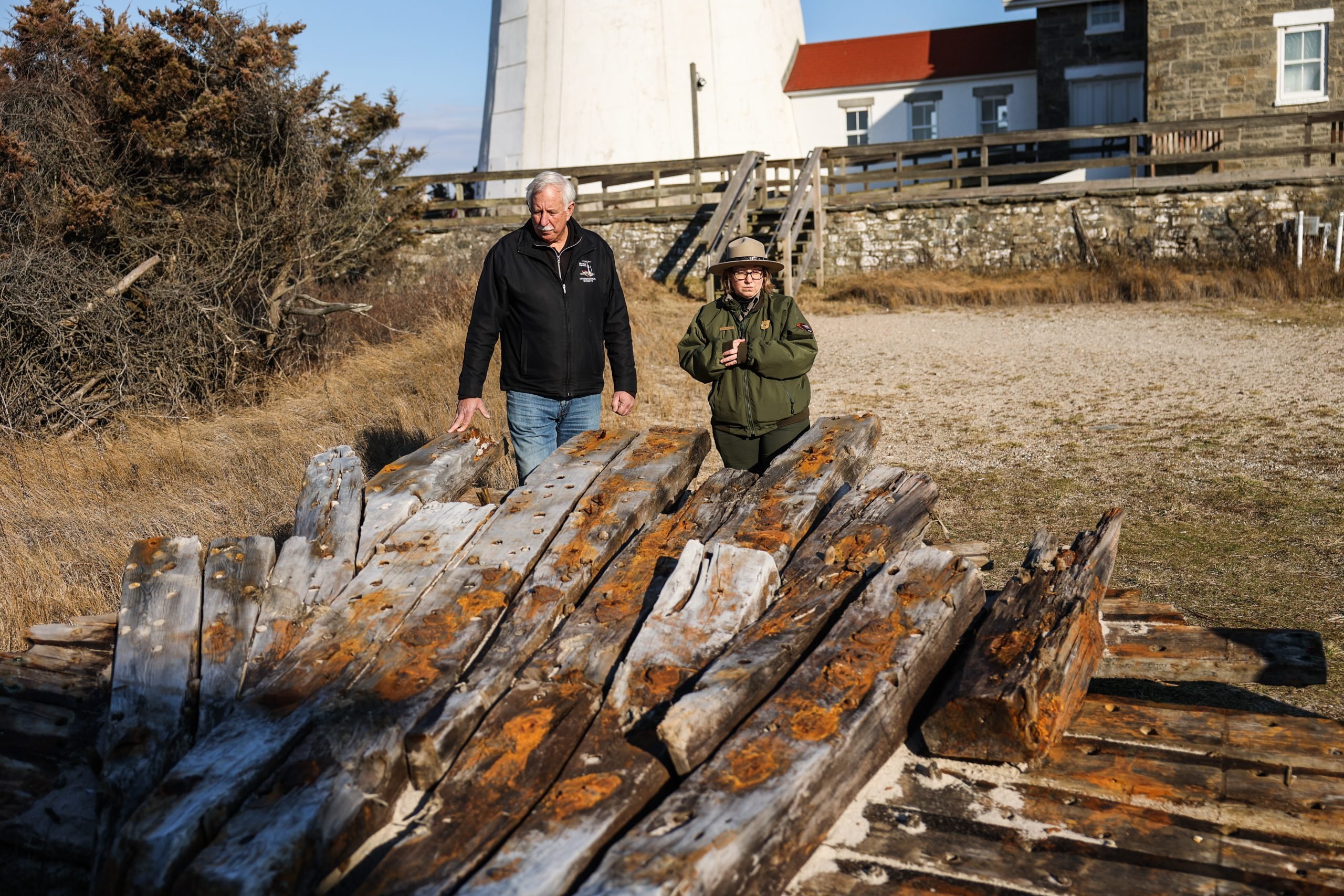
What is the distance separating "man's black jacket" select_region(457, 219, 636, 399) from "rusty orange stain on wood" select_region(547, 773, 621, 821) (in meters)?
2.93

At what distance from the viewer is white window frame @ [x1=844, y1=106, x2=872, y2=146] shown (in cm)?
2620

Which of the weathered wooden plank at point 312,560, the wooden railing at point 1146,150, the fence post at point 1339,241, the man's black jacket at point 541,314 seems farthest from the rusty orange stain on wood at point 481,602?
the wooden railing at point 1146,150

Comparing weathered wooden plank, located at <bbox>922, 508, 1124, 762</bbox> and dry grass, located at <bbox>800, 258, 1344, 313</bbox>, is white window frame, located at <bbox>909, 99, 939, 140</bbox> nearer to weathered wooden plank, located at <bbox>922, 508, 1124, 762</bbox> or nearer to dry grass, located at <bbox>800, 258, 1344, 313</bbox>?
dry grass, located at <bbox>800, 258, 1344, 313</bbox>

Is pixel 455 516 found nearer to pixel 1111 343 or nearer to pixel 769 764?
pixel 769 764

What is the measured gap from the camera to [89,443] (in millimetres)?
9656

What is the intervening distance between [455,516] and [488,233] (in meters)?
18.4

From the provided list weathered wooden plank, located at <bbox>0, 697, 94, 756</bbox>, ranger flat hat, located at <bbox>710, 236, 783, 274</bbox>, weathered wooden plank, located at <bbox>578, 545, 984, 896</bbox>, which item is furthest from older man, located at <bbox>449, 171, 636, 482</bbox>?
weathered wooden plank, located at <bbox>578, 545, 984, 896</bbox>

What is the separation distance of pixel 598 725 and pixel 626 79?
23301 mm

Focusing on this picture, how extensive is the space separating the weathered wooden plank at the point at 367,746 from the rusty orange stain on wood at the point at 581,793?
378 millimetres

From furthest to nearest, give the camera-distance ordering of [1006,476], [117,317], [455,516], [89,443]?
[117,317] < [89,443] < [1006,476] < [455,516]

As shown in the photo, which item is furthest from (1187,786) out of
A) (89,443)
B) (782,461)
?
(89,443)

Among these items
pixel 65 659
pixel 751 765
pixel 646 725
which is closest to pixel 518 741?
pixel 646 725

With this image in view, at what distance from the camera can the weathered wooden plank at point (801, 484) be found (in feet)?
11.4

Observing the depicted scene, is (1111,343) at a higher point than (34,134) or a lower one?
lower
